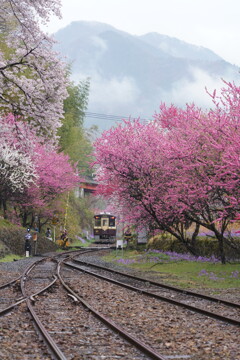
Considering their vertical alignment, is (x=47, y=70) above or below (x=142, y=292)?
above

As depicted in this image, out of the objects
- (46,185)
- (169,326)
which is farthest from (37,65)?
(46,185)

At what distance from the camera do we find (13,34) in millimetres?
17344

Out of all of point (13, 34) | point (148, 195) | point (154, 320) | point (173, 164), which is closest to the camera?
point (154, 320)

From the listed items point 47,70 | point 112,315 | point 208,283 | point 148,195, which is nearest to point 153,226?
point 148,195

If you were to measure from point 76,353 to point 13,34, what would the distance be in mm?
13440

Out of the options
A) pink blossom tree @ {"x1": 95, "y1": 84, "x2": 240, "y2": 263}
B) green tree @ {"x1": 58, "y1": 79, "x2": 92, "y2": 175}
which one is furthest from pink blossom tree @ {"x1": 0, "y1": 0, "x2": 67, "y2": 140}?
green tree @ {"x1": 58, "y1": 79, "x2": 92, "y2": 175}

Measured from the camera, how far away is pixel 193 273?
2044cm

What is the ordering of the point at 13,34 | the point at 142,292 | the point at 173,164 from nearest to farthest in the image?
the point at 142,292, the point at 13,34, the point at 173,164

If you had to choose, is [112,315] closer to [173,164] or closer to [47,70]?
[47,70]

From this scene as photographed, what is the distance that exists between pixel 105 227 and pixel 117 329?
55378 mm

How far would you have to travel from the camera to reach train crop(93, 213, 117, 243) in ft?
206

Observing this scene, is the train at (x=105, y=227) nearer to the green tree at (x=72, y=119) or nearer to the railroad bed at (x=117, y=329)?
the green tree at (x=72, y=119)

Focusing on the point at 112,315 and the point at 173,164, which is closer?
the point at 112,315

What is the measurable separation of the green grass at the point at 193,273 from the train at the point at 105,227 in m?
36.0
